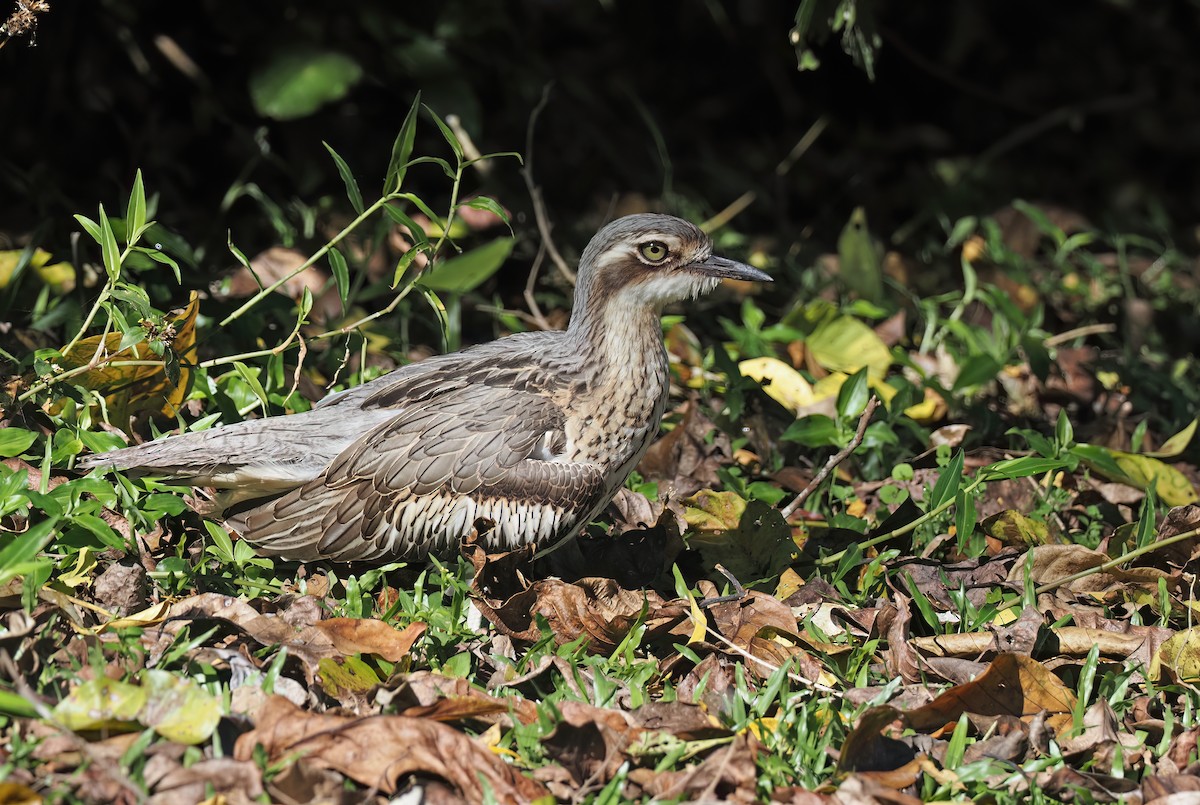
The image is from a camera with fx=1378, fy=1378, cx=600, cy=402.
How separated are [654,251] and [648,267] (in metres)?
0.07

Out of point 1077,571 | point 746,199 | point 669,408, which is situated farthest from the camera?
point 746,199

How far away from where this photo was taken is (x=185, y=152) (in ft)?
26.0

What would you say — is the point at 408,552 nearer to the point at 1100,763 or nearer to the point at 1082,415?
the point at 1100,763

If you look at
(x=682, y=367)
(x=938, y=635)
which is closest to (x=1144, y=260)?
(x=682, y=367)

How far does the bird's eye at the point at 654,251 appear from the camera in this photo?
17.2 feet

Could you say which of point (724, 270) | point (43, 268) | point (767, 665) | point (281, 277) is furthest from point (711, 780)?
point (43, 268)

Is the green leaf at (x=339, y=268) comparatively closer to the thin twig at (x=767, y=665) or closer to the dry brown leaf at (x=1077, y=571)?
the thin twig at (x=767, y=665)

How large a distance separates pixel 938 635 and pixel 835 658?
1.50ft

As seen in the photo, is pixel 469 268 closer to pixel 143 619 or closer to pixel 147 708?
pixel 143 619

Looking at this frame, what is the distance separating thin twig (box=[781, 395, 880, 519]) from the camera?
515 centimetres

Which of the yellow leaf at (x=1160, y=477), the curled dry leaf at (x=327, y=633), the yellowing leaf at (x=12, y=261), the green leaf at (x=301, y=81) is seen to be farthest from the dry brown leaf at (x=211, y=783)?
the green leaf at (x=301, y=81)

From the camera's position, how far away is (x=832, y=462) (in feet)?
17.7

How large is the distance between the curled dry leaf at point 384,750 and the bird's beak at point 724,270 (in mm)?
2172

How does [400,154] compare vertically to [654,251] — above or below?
above
